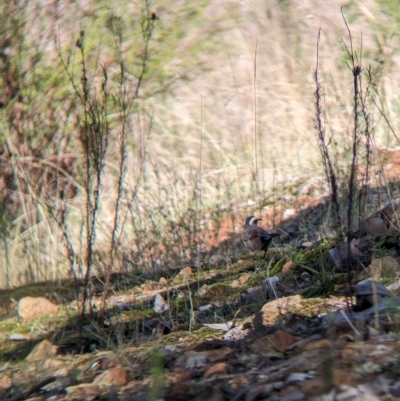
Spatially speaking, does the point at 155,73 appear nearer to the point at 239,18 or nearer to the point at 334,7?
the point at 239,18

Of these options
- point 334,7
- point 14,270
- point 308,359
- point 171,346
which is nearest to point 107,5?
point 334,7

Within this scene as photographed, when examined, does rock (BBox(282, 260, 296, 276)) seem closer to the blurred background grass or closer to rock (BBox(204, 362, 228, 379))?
rock (BBox(204, 362, 228, 379))

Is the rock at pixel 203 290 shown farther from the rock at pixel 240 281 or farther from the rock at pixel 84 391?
the rock at pixel 84 391

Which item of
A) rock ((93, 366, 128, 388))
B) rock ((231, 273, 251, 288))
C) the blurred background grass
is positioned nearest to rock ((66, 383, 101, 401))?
rock ((93, 366, 128, 388))

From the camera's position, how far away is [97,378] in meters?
2.65

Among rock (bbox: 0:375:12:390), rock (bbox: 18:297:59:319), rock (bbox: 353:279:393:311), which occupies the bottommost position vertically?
rock (bbox: 18:297:59:319)

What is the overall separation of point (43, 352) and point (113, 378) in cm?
101

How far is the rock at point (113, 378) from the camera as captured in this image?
2.53 meters

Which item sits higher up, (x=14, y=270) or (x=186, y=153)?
(x=186, y=153)

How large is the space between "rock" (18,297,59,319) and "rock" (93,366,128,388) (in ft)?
7.20

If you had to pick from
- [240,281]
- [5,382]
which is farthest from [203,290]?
[5,382]

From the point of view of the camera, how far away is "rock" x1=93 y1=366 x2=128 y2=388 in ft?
8.29

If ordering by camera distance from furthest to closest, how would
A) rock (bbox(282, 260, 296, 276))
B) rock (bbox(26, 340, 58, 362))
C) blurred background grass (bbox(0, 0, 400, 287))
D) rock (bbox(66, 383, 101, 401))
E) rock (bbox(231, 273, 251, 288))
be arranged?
blurred background grass (bbox(0, 0, 400, 287)) → rock (bbox(231, 273, 251, 288)) → rock (bbox(282, 260, 296, 276)) → rock (bbox(26, 340, 58, 362)) → rock (bbox(66, 383, 101, 401))

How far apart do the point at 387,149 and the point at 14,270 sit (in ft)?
11.9
